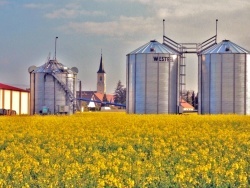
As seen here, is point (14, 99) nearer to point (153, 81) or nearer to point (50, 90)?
point (50, 90)

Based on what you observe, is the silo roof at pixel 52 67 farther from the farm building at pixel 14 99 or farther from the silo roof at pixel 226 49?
the silo roof at pixel 226 49

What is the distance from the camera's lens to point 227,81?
50.3m

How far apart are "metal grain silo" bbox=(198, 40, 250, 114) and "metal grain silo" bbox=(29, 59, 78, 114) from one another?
1639 cm

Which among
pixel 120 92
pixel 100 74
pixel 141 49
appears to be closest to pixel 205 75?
pixel 141 49

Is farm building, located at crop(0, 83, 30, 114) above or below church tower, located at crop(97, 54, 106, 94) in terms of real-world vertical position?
below

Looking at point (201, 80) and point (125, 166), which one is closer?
point (125, 166)

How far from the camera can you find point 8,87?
64.6 meters

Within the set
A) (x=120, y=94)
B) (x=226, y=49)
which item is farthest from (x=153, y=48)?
(x=120, y=94)

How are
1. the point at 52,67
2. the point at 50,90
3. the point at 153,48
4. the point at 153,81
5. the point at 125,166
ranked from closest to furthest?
1. the point at 125,166
2. the point at 153,81
3. the point at 153,48
4. the point at 50,90
5. the point at 52,67

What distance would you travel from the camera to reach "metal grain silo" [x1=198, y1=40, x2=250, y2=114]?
165 feet

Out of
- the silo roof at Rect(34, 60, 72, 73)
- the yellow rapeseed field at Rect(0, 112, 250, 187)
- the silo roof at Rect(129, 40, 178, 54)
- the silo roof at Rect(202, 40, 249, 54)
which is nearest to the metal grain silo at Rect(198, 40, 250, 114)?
the silo roof at Rect(202, 40, 249, 54)

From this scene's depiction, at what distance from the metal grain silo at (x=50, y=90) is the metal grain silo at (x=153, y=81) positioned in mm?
10446

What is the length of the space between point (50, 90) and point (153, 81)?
1349 cm

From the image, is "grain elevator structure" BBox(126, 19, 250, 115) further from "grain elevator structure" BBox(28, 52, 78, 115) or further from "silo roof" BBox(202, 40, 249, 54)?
"grain elevator structure" BBox(28, 52, 78, 115)
